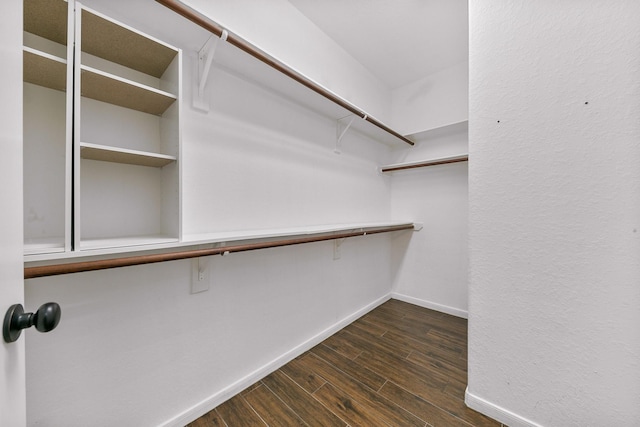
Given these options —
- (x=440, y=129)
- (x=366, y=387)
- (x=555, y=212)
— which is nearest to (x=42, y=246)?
(x=366, y=387)

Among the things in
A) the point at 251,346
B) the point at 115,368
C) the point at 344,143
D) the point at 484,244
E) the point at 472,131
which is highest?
the point at 344,143

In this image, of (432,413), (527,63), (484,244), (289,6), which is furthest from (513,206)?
(289,6)

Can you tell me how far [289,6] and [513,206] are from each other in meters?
1.89

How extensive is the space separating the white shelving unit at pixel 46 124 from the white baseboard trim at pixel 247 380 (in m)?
0.99

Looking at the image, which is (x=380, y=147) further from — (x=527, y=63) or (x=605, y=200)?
(x=605, y=200)

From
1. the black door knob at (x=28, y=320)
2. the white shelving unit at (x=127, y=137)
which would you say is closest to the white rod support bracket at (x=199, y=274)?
the white shelving unit at (x=127, y=137)

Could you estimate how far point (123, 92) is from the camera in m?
0.93

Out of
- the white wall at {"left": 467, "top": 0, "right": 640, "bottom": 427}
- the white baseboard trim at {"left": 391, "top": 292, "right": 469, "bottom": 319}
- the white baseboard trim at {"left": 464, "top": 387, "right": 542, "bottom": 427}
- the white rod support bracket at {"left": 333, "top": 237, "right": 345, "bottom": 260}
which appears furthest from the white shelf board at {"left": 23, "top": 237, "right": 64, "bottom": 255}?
the white baseboard trim at {"left": 391, "top": 292, "right": 469, "bottom": 319}

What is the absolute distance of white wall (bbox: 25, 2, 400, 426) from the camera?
917mm

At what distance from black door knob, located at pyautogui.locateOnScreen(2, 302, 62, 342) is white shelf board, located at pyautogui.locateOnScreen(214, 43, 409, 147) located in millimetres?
1216

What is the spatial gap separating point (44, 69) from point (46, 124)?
0.67 ft

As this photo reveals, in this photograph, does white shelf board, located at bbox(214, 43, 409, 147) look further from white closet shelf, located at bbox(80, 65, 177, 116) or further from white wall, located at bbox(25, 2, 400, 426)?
white closet shelf, located at bbox(80, 65, 177, 116)

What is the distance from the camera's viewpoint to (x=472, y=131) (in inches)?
50.9

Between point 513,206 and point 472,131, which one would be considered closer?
point 513,206
